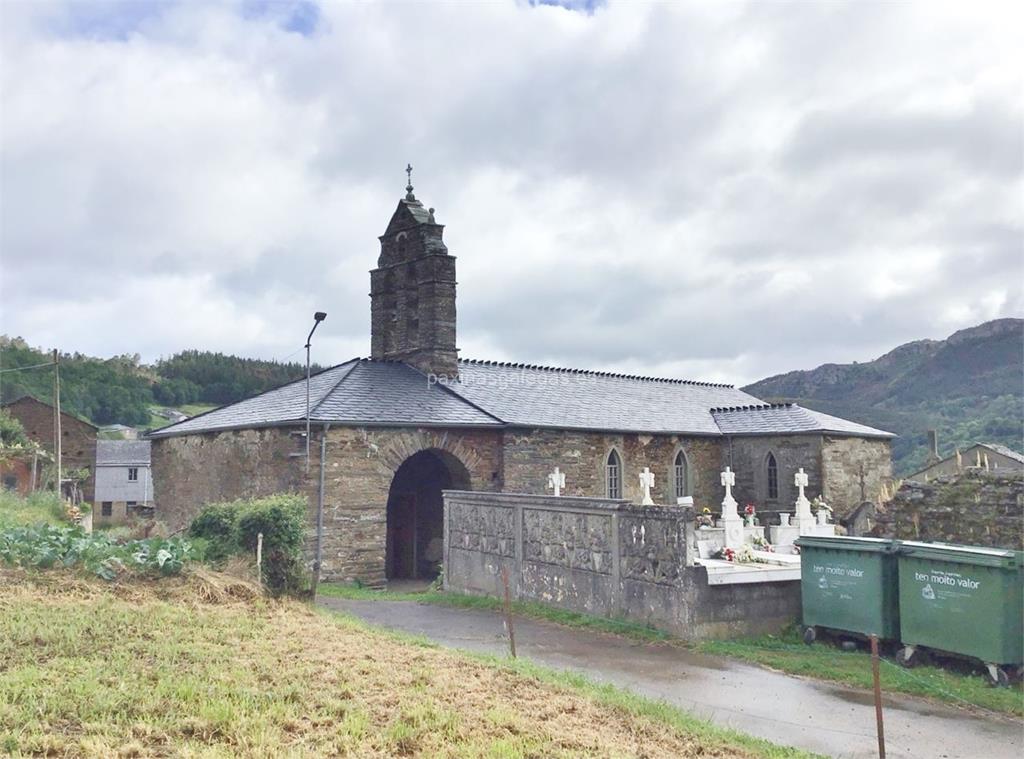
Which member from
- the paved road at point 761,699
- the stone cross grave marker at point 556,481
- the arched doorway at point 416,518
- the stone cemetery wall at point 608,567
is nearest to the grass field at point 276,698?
the paved road at point 761,699

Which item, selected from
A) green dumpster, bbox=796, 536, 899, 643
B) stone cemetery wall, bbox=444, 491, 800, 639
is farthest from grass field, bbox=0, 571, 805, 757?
green dumpster, bbox=796, 536, 899, 643

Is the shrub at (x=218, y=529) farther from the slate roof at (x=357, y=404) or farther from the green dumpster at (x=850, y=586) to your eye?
the green dumpster at (x=850, y=586)

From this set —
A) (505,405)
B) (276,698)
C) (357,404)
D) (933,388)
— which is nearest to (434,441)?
(357,404)

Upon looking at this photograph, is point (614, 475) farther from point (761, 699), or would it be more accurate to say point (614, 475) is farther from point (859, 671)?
point (761, 699)

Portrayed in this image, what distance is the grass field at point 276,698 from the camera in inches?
255

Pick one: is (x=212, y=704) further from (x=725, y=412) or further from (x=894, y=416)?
(x=894, y=416)

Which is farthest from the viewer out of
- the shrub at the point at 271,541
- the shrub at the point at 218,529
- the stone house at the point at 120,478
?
Result: the stone house at the point at 120,478

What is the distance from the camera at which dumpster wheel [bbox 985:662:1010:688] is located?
10.4m

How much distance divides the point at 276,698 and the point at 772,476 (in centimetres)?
2356

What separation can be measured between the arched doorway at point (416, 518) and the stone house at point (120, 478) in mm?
39378

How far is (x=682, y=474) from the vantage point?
91.5 feet

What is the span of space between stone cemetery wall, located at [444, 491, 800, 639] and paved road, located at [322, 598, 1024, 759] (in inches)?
31.9

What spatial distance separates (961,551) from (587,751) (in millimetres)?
6709

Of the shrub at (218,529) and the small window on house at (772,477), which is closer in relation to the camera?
the shrub at (218,529)
